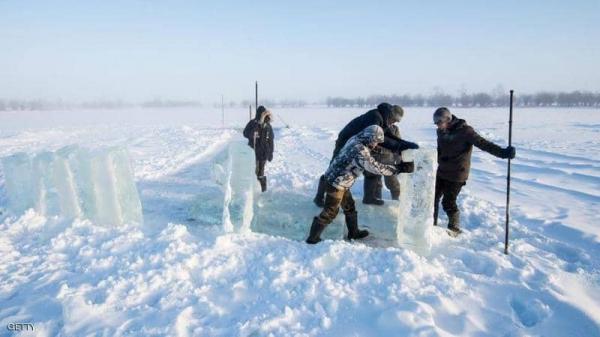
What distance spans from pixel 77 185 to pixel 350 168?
401 cm

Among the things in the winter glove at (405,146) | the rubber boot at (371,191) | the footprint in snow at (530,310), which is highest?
the winter glove at (405,146)

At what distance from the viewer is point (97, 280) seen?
3787mm

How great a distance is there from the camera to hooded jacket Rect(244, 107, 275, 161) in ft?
23.9

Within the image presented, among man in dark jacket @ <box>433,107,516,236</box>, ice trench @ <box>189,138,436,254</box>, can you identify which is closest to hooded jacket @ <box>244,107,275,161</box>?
ice trench @ <box>189,138,436,254</box>

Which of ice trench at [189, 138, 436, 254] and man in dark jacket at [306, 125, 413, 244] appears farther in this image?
ice trench at [189, 138, 436, 254]

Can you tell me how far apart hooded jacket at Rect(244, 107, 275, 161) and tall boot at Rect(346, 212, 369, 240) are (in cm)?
287

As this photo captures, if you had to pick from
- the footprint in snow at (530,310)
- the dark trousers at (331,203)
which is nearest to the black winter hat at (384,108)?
the dark trousers at (331,203)

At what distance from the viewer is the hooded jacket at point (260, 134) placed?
23.9 feet

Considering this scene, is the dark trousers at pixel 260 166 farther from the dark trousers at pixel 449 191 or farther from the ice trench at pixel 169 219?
the dark trousers at pixel 449 191

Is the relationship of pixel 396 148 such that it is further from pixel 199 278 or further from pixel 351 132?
pixel 199 278

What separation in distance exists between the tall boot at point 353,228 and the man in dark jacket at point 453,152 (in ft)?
4.18

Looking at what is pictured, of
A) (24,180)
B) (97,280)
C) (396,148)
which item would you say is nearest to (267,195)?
(396,148)

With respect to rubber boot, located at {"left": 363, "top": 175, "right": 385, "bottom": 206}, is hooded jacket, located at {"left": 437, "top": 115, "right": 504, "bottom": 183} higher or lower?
higher

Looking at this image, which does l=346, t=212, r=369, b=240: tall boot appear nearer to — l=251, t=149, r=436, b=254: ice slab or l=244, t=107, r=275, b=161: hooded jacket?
l=251, t=149, r=436, b=254: ice slab
